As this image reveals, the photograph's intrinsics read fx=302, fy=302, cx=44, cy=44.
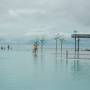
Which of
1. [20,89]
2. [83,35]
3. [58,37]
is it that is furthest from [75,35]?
[20,89]

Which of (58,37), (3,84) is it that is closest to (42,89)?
(3,84)

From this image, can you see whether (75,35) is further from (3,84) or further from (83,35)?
(3,84)

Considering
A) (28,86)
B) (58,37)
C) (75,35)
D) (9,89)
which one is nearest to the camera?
(9,89)

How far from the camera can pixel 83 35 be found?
4338 centimetres

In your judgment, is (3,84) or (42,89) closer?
(42,89)

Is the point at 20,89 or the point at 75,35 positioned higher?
the point at 75,35

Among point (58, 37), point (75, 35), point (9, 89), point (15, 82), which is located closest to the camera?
point (9, 89)

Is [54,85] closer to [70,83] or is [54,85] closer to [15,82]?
[70,83]

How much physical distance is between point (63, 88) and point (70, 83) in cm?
154

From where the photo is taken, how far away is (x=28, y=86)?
13.4 meters

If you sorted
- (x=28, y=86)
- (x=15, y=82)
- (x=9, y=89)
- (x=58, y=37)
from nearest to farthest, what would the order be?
(x=9, y=89)
(x=28, y=86)
(x=15, y=82)
(x=58, y=37)

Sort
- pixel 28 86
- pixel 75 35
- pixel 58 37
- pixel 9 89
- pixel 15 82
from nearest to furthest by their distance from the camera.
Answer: pixel 9 89
pixel 28 86
pixel 15 82
pixel 75 35
pixel 58 37

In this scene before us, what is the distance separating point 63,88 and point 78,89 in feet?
2.16

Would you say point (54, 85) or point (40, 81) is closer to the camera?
point (54, 85)
